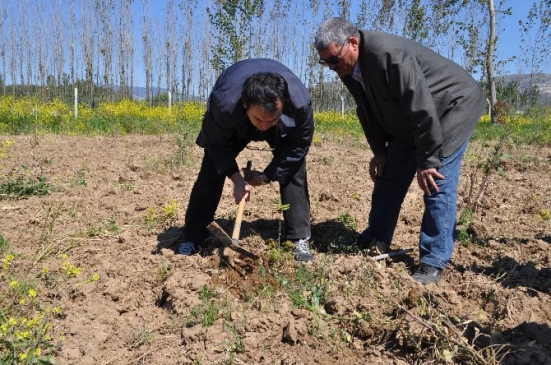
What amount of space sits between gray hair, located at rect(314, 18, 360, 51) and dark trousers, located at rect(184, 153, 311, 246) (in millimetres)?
890

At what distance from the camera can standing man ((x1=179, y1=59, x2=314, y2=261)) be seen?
8.61 feet

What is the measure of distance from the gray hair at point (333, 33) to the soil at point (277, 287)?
4.14 feet

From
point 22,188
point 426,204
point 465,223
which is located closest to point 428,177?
point 426,204

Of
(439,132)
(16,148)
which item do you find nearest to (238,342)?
(439,132)

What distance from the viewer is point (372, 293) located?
259cm

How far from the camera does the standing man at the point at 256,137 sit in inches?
103

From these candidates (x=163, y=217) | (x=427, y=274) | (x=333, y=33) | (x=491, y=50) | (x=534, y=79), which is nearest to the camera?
(x=333, y=33)

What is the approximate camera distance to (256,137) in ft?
10.6

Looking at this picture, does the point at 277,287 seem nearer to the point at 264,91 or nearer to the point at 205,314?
the point at 205,314

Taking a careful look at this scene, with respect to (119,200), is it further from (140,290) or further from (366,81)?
(366,81)

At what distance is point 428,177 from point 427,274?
0.58 m

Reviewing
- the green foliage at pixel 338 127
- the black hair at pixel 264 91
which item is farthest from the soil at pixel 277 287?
the green foliage at pixel 338 127

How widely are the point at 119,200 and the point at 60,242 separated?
3.53ft

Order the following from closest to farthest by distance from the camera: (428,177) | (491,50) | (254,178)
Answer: (428,177) → (254,178) → (491,50)
